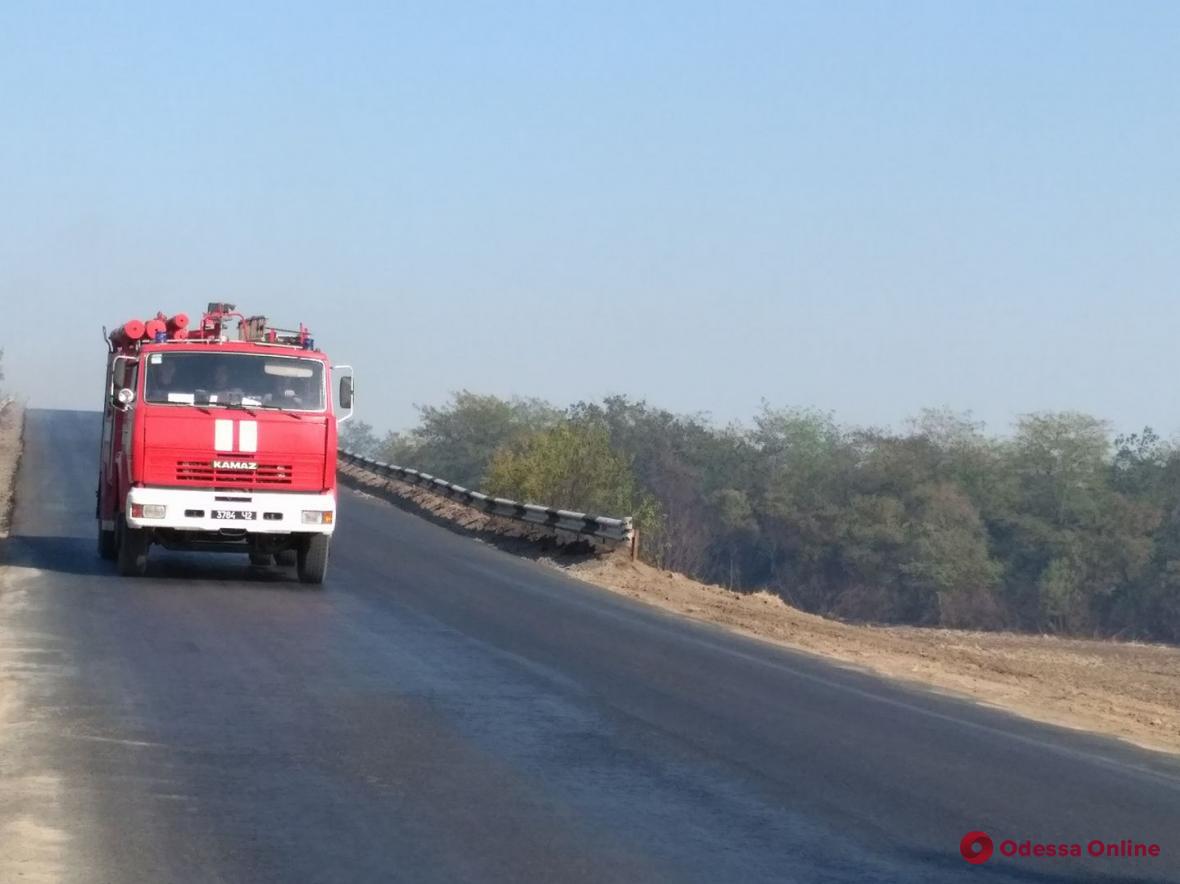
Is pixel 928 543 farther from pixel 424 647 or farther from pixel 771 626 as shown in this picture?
pixel 424 647

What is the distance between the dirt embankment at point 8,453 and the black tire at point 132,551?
619 cm

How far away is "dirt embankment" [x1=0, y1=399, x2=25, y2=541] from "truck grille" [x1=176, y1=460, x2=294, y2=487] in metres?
7.76

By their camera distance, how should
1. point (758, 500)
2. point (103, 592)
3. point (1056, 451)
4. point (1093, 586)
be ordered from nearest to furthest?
point (103, 592), point (1093, 586), point (1056, 451), point (758, 500)

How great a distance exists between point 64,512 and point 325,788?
71.8 feet

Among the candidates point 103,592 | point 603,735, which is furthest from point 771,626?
point 603,735

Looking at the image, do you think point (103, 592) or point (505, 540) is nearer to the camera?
point (103, 592)

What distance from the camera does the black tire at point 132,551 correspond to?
18.0 meters

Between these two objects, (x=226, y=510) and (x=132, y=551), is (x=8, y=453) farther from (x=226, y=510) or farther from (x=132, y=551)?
(x=226, y=510)

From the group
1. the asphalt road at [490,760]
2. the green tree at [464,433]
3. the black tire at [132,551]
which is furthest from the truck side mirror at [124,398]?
the green tree at [464,433]

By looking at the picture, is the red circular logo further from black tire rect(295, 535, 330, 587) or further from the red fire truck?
black tire rect(295, 535, 330, 587)

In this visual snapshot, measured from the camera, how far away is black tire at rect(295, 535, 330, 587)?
18422mm

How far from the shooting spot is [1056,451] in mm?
64188

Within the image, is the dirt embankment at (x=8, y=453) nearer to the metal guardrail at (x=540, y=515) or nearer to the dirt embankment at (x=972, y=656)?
the dirt embankment at (x=972, y=656)

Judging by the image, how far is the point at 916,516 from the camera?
59.8 meters
